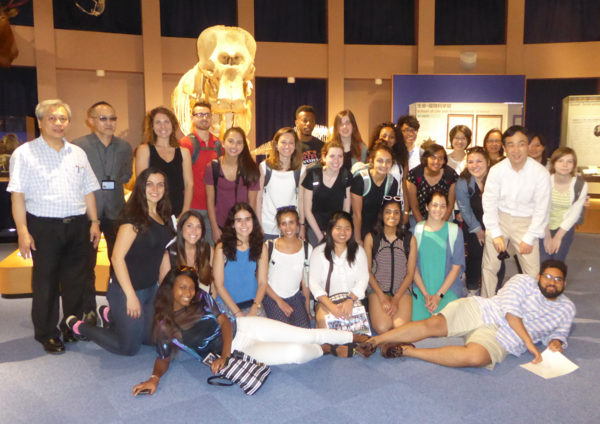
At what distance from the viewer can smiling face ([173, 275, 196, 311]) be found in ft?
10.4

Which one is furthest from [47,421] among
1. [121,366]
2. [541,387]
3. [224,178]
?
[541,387]

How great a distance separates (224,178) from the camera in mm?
4078

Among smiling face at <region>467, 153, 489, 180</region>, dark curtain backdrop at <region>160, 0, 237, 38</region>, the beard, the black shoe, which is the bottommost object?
the black shoe

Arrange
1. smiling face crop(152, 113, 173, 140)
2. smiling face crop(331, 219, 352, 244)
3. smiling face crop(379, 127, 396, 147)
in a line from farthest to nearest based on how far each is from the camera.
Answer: smiling face crop(379, 127, 396, 147) → smiling face crop(152, 113, 173, 140) → smiling face crop(331, 219, 352, 244)

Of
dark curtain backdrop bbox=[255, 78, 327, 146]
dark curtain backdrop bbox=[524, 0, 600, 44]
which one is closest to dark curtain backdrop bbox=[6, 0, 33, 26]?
dark curtain backdrop bbox=[255, 78, 327, 146]

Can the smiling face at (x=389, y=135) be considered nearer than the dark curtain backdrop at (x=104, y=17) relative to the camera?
Yes

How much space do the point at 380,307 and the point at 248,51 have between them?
153 inches

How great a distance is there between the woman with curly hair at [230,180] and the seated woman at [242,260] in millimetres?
410

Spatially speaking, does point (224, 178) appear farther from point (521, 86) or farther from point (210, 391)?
point (521, 86)

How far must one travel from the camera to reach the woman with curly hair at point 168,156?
3883mm

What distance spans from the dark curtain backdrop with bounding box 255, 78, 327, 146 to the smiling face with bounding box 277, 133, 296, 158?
6.65 meters

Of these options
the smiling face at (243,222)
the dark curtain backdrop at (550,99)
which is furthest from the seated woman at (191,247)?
the dark curtain backdrop at (550,99)

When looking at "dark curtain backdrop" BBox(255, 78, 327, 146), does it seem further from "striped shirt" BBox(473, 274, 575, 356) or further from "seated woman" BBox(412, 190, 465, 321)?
"striped shirt" BBox(473, 274, 575, 356)

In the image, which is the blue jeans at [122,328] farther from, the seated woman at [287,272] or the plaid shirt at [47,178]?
the seated woman at [287,272]
